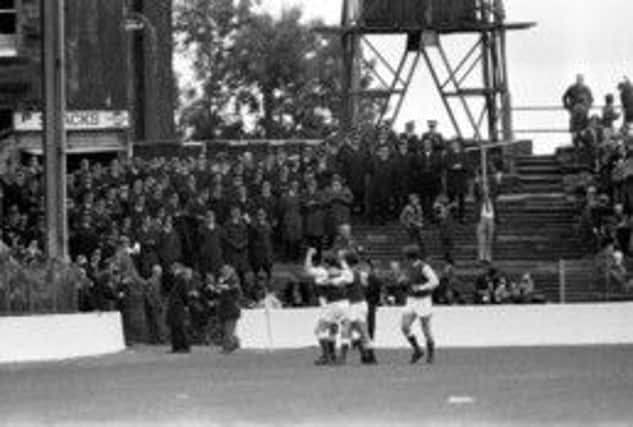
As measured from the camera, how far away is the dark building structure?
4834 cm

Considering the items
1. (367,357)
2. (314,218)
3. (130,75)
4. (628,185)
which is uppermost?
(130,75)

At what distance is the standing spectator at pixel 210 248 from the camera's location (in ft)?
140

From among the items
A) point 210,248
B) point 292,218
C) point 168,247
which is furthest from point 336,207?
point 168,247

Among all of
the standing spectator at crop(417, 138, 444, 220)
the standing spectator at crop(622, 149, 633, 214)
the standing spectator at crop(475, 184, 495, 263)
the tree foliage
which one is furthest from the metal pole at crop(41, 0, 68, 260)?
the tree foliage

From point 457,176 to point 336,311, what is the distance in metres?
13.2

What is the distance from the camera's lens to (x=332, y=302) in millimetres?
33812

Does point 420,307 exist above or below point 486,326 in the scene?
above

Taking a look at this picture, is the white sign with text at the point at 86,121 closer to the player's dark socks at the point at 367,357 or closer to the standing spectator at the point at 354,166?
the standing spectator at the point at 354,166

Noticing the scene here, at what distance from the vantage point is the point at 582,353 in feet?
121

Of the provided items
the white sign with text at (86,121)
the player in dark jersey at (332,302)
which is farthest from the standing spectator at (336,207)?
the white sign with text at (86,121)

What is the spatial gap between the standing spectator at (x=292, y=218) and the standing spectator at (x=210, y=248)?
187cm

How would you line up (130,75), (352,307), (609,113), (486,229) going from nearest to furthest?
(352,307) → (486,229) → (609,113) → (130,75)

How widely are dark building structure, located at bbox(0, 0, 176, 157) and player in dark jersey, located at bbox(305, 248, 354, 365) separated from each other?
15404 millimetres

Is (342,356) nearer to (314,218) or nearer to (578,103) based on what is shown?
(314,218)
